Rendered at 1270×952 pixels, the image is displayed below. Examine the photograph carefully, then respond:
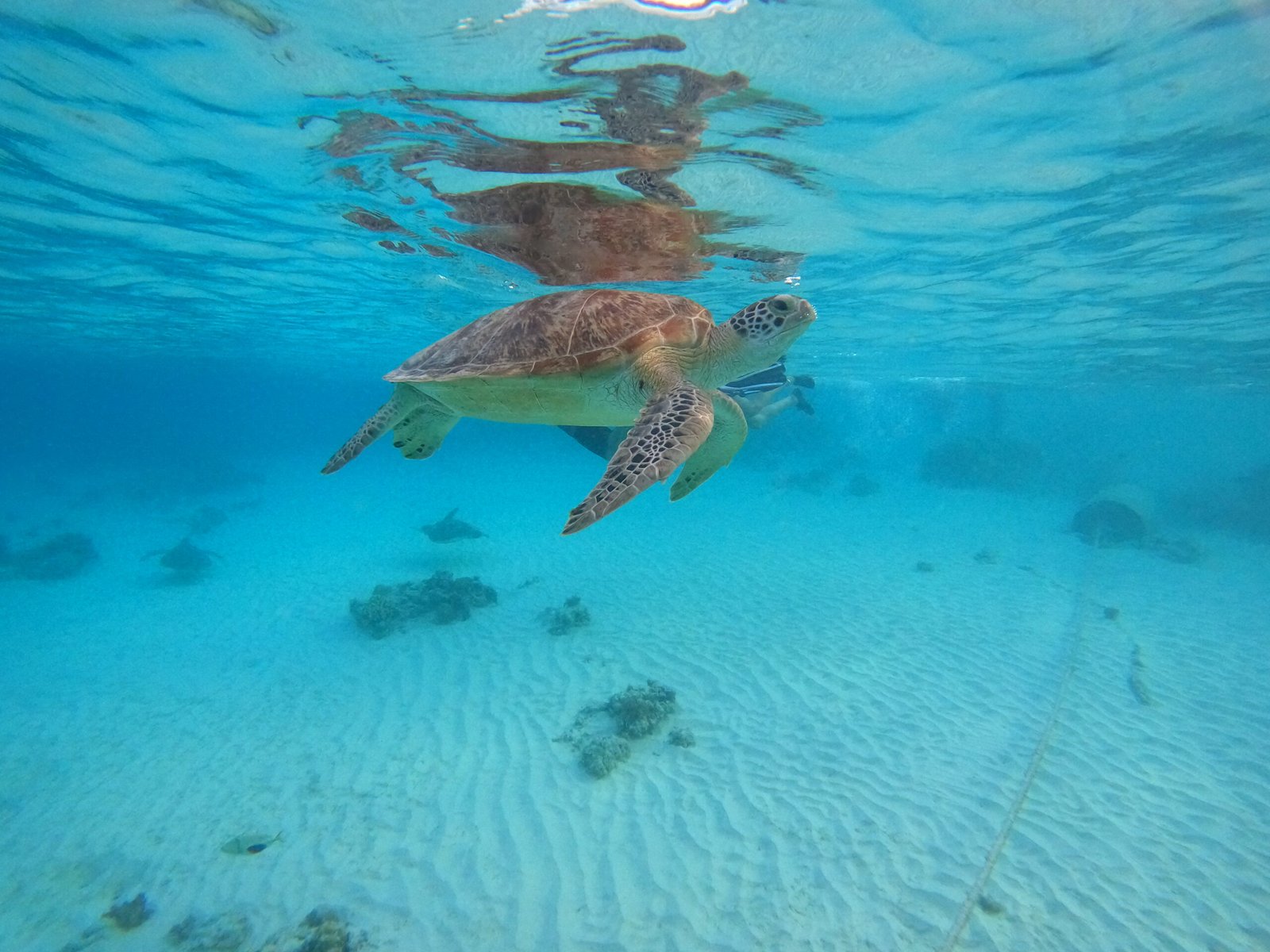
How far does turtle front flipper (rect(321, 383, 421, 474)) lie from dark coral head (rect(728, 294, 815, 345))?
4277mm

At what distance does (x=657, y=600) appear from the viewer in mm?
11914

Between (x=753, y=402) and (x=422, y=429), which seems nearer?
(x=422, y=429)

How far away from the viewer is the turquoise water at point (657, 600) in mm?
4887

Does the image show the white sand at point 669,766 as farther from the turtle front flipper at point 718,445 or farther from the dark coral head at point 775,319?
the dark coral head at point 775,319

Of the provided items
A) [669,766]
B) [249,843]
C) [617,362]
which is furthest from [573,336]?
[249,843]

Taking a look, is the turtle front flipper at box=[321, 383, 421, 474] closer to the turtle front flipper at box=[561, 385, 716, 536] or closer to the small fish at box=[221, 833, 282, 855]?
the turtle front flipper at box=[561, 385, 716, 536]

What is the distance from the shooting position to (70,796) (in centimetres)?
653

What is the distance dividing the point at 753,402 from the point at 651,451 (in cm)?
1448

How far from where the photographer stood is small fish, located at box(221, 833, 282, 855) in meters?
5.46

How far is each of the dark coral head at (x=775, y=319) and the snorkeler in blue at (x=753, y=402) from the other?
3.28 metres

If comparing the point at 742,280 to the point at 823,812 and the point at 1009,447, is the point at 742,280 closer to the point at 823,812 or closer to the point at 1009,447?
the point at 823,812

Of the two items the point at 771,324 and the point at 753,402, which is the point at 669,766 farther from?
the point at 753,402

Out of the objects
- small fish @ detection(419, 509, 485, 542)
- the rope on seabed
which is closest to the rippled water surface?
the rope on seabed

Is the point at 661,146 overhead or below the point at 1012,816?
overhead
